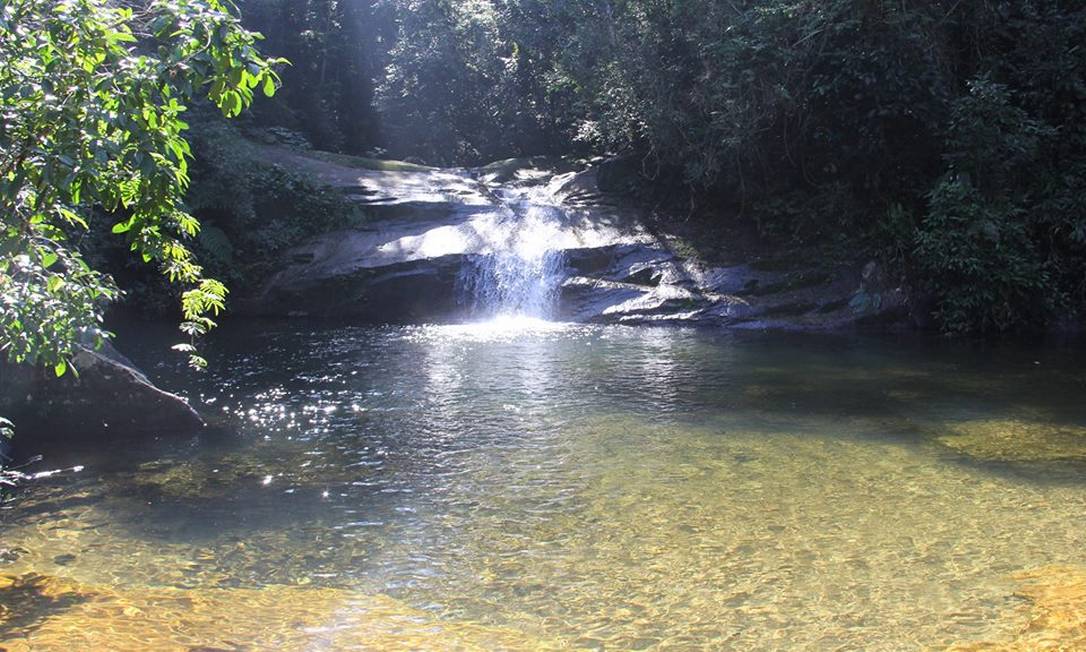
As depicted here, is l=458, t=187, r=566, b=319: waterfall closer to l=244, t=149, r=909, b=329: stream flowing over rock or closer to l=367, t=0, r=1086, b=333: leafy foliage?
l=244, t=149, r=909, b=329: stream flowing over rock

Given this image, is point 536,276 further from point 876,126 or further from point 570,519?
point 570,519

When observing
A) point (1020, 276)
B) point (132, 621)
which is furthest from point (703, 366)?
point (132, 621)

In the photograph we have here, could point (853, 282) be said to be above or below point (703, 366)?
above

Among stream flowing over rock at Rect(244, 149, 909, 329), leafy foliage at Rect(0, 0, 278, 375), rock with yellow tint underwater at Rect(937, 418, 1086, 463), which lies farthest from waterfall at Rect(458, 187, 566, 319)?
leafy foliage at Rect(0, 0, 278, 375)

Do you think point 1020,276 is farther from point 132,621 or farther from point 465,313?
point 132,621

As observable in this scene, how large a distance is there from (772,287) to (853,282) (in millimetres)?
1387

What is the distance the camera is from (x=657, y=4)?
18.2 m

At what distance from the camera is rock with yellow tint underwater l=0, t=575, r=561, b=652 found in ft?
14.5

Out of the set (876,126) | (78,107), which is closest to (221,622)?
(78,107)

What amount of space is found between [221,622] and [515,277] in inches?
515

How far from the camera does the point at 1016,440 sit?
8227mm

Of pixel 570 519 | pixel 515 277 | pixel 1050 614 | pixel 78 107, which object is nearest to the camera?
pixel 78 107

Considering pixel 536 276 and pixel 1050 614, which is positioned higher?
pixel 536 276

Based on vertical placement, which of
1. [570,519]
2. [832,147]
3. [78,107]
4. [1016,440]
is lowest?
[570,519]
